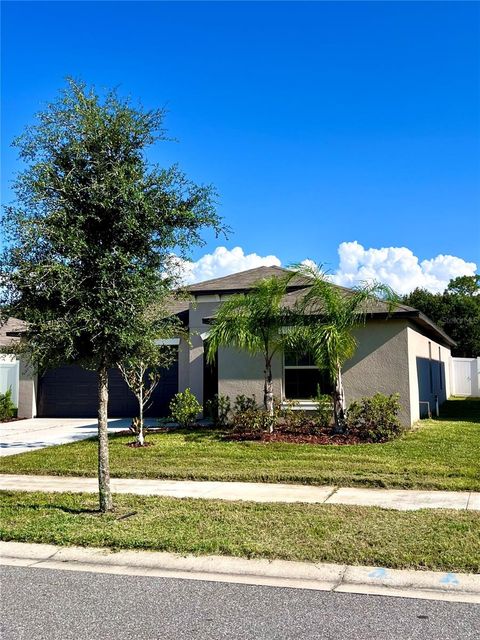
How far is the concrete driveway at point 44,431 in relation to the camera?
1325 centimetres

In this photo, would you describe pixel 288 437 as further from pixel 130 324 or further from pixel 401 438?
pixel 130 324

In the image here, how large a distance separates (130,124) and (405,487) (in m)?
Answer: 6.05

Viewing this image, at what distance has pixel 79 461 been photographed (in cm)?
1075

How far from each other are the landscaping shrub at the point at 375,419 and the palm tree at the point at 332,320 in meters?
0.32

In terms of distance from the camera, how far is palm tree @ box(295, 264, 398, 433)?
41.3ft

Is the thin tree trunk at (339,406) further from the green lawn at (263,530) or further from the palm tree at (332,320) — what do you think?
the green lawn at (263,530)

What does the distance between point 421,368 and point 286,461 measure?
29.2ft

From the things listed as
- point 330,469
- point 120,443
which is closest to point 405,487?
point 330,469

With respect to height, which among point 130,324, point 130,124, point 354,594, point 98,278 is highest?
point 130,124

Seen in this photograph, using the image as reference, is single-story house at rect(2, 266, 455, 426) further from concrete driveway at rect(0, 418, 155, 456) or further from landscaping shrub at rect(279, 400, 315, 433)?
A: concrete driveway at rect(0, 418, 155, 456)

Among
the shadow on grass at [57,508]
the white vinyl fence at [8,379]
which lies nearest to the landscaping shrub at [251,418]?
the shadow on grass at [57,508]

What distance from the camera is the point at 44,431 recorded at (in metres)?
15.9

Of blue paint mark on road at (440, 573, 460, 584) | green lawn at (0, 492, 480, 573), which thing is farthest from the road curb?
green lawn at (0, 492, 480, 573)

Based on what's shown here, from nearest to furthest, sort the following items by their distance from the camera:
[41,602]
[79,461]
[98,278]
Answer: [41,602] → [98,278] → [79,461]
